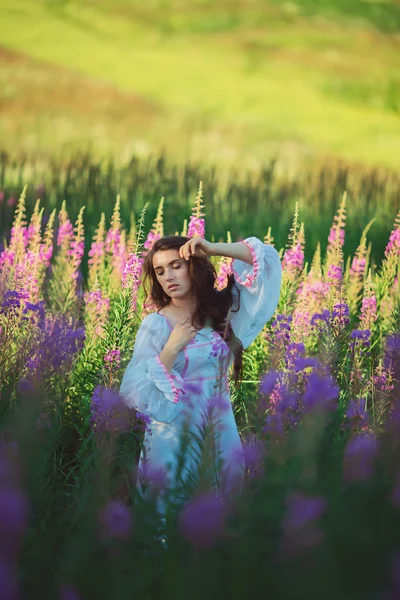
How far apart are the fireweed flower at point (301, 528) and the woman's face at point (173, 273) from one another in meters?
1.42

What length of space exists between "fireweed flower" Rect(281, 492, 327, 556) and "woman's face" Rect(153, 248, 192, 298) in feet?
4.67

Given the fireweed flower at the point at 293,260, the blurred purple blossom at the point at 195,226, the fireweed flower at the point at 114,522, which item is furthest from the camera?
the fireweed flower at the point at 293,260

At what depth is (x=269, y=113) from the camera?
5301mm

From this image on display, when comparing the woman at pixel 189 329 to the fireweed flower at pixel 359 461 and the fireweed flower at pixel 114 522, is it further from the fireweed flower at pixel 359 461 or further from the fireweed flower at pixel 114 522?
the fireweed flower at pixel 114 522

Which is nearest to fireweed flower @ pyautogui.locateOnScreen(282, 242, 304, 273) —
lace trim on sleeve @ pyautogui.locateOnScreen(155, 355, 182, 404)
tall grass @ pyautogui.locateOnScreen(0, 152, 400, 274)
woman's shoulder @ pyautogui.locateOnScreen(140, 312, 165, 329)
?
woman's shoulder @ pyautogui.locateOnScreen(140, 312, 165, 329)

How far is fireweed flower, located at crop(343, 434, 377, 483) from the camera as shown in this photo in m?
0.98

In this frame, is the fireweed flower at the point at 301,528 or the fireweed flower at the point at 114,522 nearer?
the fireweed flower at the point at 301,528

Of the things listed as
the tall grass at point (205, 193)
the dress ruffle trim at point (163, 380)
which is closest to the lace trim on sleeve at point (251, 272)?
the dress ruffle trim at point (163, 380)

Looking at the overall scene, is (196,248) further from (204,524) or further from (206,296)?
(204,524)

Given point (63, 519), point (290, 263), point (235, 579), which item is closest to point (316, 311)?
point (290, 263)

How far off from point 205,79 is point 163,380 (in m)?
3.85

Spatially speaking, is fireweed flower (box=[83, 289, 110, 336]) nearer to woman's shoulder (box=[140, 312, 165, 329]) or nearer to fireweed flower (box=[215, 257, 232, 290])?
fireweed flower (box=[215, 257, 232, 290])

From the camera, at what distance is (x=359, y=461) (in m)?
1.01

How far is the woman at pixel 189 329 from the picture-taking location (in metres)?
1.94
